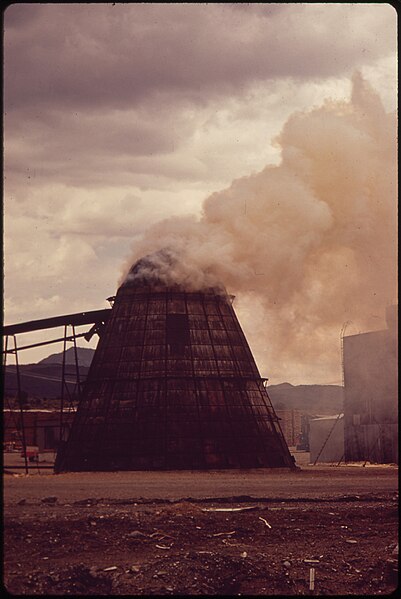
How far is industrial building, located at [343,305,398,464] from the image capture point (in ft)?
182

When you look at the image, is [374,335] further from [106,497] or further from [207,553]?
[207,553]

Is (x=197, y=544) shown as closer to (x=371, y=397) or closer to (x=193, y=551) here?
(x=193, y=551)

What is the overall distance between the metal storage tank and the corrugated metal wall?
0.15 feet

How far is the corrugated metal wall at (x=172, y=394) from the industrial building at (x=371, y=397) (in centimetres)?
1504

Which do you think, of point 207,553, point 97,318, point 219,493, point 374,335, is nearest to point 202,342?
point 97,318

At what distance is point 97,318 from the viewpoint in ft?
154

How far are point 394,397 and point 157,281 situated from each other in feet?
69.4

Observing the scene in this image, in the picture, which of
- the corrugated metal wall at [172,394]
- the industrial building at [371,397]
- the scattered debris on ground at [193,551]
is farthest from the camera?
the industrial building at [371,397]

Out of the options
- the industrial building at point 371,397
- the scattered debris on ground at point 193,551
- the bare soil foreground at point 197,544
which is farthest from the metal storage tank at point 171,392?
the scattered debris on ground at point 193,551

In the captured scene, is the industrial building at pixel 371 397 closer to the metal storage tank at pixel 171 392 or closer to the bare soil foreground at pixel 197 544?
the metal storage tank at pixel 171 392

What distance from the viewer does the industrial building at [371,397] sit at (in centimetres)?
5559

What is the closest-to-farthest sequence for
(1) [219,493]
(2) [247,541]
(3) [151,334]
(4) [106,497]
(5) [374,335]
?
(2) [247,541] → (4) [106,497] → (1) [219,493] → (3) [151,334] → (5) [374,335]

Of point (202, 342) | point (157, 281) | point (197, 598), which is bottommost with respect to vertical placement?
point (197, 598)

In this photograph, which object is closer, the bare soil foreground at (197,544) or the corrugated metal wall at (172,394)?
the bare soil foreground at (197,544)
